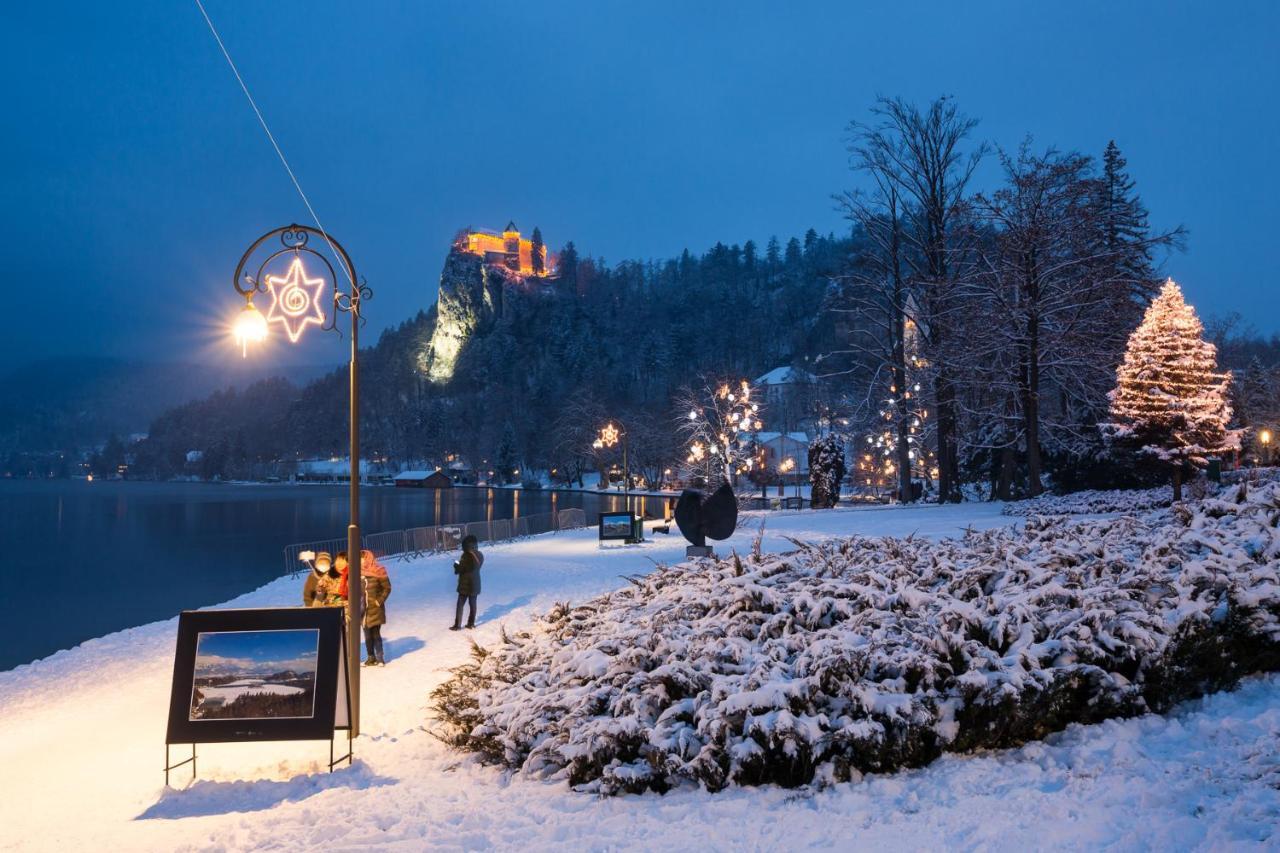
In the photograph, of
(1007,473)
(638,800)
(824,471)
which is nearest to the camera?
(638,800)

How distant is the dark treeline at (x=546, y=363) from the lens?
131750 millimetres

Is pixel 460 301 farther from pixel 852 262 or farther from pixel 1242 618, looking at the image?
pixel 1242 618

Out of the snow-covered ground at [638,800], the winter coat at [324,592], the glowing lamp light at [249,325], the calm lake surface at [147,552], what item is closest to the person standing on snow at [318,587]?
the winter coat at [324,592]

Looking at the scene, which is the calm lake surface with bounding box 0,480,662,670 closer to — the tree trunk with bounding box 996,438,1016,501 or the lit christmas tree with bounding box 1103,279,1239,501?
the tree trunk with bounding box 996,438,1016,501

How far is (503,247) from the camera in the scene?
18212 cm

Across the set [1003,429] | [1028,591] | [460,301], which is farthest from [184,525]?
[460,301]

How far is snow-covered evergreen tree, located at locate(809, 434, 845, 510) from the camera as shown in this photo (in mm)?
37344

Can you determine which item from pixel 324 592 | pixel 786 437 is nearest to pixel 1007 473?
pixel 324 592

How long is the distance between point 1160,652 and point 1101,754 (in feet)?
3.43

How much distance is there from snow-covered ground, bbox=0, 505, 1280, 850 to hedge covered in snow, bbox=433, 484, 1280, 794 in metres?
0.19

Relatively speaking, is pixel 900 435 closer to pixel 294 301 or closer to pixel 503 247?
pixel 294 301

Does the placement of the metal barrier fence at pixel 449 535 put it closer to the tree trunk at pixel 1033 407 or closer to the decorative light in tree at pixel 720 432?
the decorative light in tree at pixel 720 432

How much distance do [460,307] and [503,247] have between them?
1963 cm

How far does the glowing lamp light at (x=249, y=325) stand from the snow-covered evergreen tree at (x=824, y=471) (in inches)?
1240
